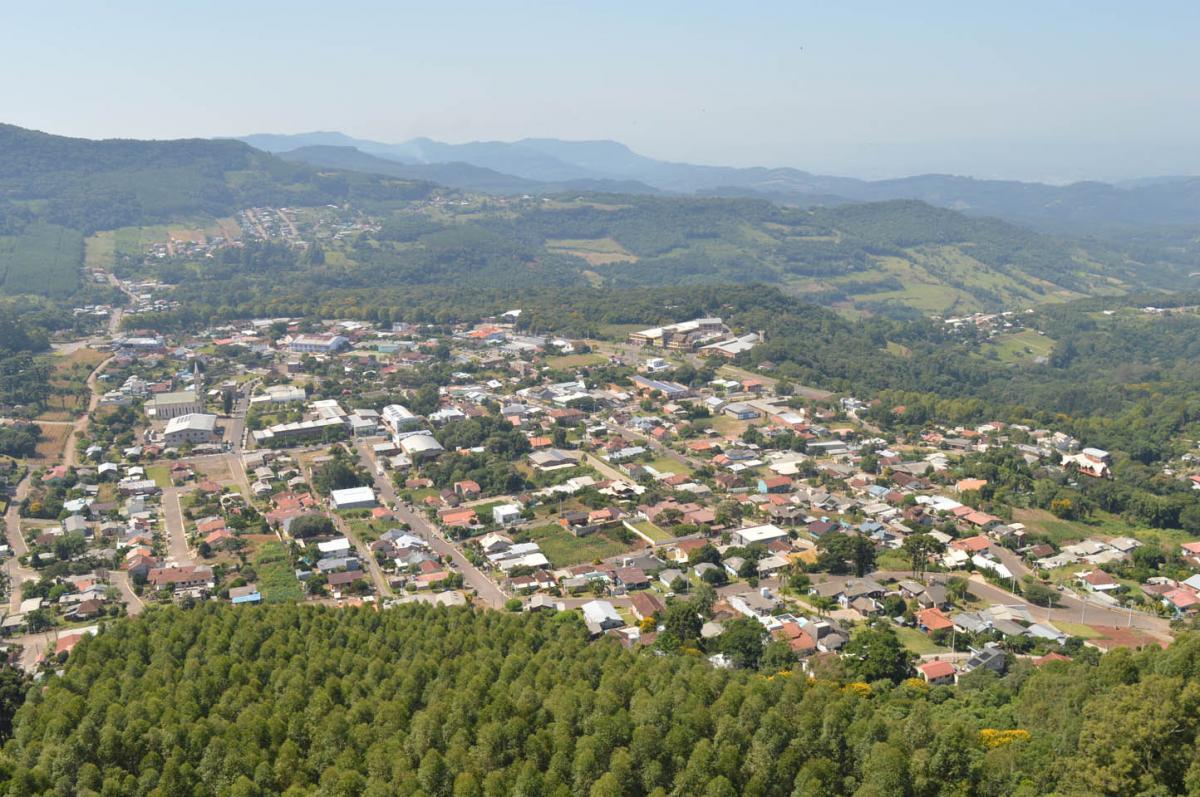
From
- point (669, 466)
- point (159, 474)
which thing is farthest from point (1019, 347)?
point (159, 474)

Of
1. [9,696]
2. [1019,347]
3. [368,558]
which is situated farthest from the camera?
[1019,347]

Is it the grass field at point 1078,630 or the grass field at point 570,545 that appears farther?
the grass field at point 570,545

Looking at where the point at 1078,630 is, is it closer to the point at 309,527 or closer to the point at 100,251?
the point at 309,527

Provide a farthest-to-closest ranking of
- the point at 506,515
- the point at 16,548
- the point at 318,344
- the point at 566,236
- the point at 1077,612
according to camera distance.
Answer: the point at 566,236
the point at 318,344
the point at 506,515
the point at 16,548
the point at 1077,612

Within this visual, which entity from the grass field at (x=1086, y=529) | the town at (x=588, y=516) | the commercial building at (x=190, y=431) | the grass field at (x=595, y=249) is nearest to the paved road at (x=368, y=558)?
the town at (x=588, y=516)

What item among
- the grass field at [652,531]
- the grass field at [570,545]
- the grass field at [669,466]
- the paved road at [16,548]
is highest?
the grass field at [669,466]

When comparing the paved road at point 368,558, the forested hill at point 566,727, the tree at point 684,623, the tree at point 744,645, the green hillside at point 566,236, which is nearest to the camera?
the forested hill at point 566,727

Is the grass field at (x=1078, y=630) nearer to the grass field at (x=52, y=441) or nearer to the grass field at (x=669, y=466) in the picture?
Result: the grass field at (x=669, y=466)
